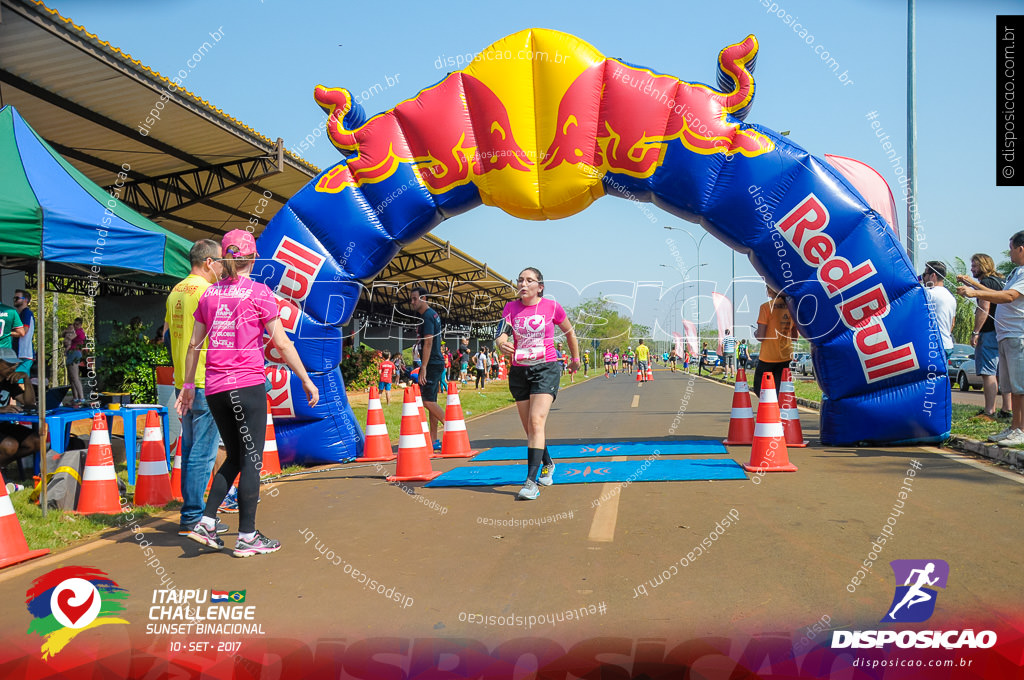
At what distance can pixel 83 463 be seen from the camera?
6480 millimetres

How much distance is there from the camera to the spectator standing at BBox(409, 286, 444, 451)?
925cm

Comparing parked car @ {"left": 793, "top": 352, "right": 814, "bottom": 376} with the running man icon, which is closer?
the running man icon

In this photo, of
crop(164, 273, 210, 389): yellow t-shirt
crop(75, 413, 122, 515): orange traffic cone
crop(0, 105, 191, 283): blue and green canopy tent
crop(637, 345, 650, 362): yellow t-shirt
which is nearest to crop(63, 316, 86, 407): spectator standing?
crop(0, 105, 191, 283): blue and green canopy tent

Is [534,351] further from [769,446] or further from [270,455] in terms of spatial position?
[270,455]

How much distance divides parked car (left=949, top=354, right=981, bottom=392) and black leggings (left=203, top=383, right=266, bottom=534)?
2328cm

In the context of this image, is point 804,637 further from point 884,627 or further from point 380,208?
point 380,208

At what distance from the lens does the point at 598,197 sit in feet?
29.4

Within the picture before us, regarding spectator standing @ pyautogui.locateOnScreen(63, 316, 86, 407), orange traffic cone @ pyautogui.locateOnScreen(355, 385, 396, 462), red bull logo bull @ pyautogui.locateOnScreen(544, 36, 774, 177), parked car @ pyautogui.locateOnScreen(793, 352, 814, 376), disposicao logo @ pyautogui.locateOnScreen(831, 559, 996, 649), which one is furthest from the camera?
parked car @ pyautogui.locateOnScreen(793, 352, 814, 376)

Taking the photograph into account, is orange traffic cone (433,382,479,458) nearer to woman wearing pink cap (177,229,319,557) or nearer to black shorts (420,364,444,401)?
black shorts (420,364,444,401)

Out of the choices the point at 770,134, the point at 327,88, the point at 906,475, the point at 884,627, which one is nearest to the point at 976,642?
the point at 884,627

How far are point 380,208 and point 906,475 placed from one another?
629 cm

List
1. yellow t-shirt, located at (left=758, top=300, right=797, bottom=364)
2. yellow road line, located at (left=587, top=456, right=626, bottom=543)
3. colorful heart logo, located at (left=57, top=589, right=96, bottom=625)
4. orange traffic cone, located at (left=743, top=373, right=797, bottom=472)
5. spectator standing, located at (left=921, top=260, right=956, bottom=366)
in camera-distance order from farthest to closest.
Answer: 1. spectator standing, located at (left=921, top=260, right=956, bottom=366)
2. yellow t-shirt, located at (left=758, top=300, right=797, bottom=364)
3. orange traffic cone, located at (left=743, top=373, right=797, bottom=472)
4. yellow road line, located at (left=587, top=456, right=626, bottom=543)
5. colorful heart logo, located at (left=57, top=589, right=96, bottom=625)

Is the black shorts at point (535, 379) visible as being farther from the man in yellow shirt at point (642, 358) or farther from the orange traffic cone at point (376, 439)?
the man in yellow shirt at point (642, 358)

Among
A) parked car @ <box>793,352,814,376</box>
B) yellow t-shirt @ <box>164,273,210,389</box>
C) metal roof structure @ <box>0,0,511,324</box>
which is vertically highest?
metal roof structure @ <box>0,0,511,324</box>
